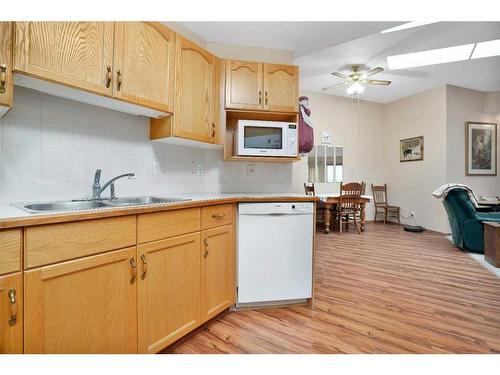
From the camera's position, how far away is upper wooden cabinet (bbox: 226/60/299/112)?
6.75ft

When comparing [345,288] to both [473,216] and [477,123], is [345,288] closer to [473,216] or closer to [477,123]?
[473,216]

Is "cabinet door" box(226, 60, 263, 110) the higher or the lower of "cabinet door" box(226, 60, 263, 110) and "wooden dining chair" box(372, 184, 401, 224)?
the higher

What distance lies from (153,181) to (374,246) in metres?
3.22

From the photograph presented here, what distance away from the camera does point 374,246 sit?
3.69m

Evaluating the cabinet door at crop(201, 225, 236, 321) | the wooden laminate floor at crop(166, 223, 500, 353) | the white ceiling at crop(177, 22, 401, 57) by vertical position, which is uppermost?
the white ceiling at crop(177, 22, 401, 57)

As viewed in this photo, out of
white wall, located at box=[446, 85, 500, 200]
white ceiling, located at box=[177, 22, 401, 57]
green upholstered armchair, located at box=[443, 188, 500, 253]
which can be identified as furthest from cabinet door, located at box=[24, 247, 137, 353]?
white wall, located at box=[446, 85, 500, 200]

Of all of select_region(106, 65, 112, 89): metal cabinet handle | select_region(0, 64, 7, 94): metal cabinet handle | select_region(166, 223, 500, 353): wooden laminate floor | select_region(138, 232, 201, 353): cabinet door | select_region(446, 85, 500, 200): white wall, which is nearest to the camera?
select_region(0, 64, 7, 94): metal cabinet handle

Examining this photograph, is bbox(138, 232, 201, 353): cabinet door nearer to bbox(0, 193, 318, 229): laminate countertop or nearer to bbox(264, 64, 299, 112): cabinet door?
bbox(0, 193, 318, 229): laminate countertop

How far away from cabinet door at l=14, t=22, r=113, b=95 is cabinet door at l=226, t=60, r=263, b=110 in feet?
3.01

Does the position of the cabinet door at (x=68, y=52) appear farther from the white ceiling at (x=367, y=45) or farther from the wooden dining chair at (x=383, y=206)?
the wooden dining chair at (x=383, y=206)

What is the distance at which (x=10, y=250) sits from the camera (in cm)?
81
